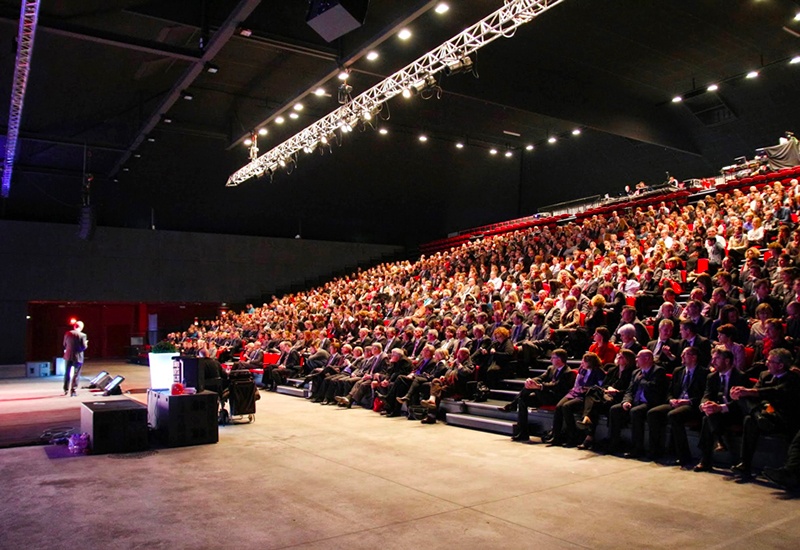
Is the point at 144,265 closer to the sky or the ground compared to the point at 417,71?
closer to the ground

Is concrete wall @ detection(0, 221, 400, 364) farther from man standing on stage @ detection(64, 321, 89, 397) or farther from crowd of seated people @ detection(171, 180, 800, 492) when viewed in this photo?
man standing on stage @ detection(64, 321, 89, 397)

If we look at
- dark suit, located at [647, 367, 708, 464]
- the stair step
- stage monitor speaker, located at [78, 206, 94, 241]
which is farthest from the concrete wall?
dark suit, located at [647, 367, 708, 464]

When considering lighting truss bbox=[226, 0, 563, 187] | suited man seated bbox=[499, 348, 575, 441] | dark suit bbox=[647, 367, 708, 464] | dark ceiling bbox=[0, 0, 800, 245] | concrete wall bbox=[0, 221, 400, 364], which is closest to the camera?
dark suit bbox=[647, 367, 708, 464]

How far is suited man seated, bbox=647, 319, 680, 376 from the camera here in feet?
20.4

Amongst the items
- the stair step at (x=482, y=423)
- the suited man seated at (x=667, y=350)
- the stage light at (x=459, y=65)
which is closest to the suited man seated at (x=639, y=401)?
the suited man seated at (x=667, y=350)

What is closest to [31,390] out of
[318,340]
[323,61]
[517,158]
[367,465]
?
[318,340]

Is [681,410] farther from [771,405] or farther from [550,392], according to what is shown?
[550,392]

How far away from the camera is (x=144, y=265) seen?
68.6 feet

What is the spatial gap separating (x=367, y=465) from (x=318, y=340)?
7729 millimetres

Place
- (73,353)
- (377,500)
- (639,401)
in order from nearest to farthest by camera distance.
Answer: (377,500) → (639,401) → (73,353)

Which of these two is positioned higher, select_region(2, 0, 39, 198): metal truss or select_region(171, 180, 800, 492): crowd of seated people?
select_region(2, 0, 39, 198): metal truss

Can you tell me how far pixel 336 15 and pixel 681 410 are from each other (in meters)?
5.22

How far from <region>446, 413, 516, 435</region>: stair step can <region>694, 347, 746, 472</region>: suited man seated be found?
2180 millimetres

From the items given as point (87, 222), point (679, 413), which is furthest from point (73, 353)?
point (679, 413)
